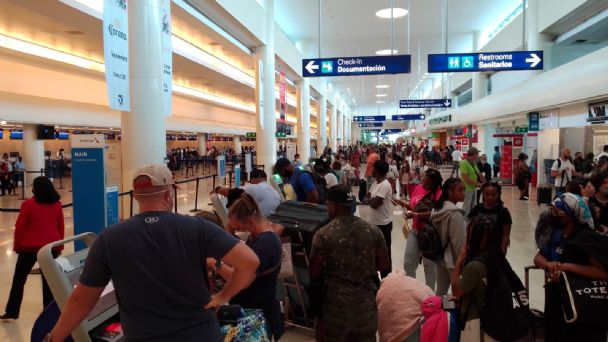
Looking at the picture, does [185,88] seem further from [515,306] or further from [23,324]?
[515,306]

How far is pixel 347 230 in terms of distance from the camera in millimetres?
3080

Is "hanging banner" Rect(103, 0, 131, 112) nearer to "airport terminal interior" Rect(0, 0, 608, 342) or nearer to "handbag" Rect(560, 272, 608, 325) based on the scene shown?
"airport terminal interior" Rect(0, 0, 608, 342)

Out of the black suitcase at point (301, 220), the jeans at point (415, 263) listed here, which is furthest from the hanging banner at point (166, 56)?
the jeans at point (415, 263)

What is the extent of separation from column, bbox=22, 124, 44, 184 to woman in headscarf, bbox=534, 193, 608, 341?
2079 cm

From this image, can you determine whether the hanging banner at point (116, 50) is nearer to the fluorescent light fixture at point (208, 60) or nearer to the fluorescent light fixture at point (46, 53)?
the fluorescent light fixture at point (208, 60)

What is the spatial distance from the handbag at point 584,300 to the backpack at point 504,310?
0.26 m

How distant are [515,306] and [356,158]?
57.2 feet

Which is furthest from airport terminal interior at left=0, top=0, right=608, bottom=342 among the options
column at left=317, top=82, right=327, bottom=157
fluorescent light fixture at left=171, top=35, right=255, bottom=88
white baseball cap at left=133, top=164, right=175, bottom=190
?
column at left=317, top=82, right=327, bottom=157

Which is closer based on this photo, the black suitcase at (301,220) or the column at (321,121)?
the black suitcase at (301,220)

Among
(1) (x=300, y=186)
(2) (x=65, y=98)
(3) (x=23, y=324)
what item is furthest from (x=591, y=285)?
(2) (x=65, y=98)

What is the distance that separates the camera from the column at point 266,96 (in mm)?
16078

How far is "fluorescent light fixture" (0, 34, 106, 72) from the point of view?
12.9 m

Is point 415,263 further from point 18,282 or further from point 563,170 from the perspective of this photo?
point 563,170

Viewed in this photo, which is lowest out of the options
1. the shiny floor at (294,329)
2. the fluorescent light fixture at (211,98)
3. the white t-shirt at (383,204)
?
the shiny floor at (294,329)
